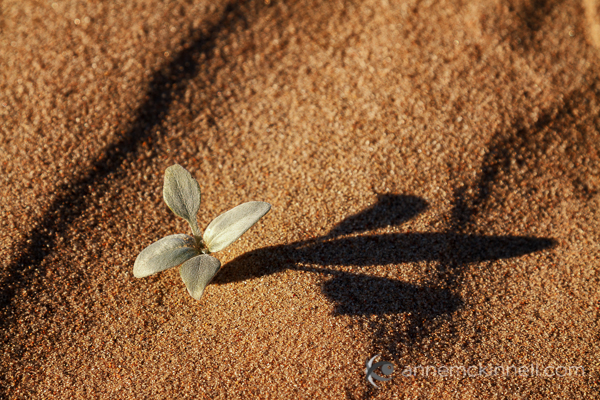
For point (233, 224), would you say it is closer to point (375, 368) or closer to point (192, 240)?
point (192, 240)

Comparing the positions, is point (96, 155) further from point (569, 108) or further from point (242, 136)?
point (569, 108)

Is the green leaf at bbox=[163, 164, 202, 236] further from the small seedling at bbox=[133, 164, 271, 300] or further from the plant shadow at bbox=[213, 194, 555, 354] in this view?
the plant shadow at bbox=[213, 194, 555, 354]

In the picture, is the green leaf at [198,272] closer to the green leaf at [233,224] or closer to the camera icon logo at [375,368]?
the green leaf at [233,224]

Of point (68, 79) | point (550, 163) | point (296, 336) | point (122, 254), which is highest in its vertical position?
point (68, 79)

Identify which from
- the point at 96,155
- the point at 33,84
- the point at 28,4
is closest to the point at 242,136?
the point at 96,155

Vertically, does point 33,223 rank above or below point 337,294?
above

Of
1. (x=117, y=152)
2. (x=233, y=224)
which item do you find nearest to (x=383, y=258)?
(x=233, y=224)

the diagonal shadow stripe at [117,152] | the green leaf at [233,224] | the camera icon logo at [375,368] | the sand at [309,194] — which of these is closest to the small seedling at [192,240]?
the green leaf at [233,224]
